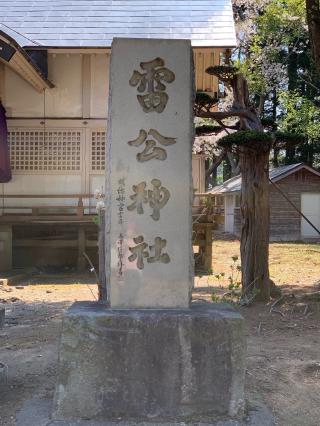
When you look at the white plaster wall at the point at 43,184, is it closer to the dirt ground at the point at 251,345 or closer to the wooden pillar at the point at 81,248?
the wooden pillar at the point at 81,248

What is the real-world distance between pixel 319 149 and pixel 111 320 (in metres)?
29.8

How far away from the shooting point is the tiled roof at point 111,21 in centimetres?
1285

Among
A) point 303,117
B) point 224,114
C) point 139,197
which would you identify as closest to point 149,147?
point 139,197

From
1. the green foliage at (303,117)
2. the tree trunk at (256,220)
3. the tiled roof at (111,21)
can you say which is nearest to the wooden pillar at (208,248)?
the tiled roof at (111,21)

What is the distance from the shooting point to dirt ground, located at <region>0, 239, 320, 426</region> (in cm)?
456

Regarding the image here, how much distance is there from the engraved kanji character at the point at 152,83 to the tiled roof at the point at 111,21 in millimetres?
8681

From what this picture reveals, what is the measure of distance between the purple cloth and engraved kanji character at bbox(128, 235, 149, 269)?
9.46 meters

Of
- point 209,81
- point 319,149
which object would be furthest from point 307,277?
point 319,149

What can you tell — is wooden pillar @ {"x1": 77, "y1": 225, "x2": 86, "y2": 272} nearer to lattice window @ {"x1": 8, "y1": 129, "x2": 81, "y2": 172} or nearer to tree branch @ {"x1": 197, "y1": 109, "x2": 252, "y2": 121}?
lattice window @ {"x1": 8, "y1": 129, "x2": 81, "y2": 172}

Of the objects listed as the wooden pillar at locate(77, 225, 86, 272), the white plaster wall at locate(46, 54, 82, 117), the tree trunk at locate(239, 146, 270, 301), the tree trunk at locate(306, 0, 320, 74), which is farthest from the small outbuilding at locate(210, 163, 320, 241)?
the tree trunk at locate(306, 0, 320, 74)

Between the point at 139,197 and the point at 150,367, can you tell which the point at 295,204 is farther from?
the point at 150,367

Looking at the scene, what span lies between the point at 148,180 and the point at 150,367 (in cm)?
144

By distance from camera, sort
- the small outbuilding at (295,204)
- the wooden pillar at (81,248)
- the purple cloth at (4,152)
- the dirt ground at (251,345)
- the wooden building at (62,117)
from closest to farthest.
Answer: the dirt ground at (251,345)
the purple cloth at (4,152)
the wooden building at (62,117)
the wooden pillar at (81,248)
the small outbuilding at (295,204)

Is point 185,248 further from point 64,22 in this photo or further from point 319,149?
point 319,149
